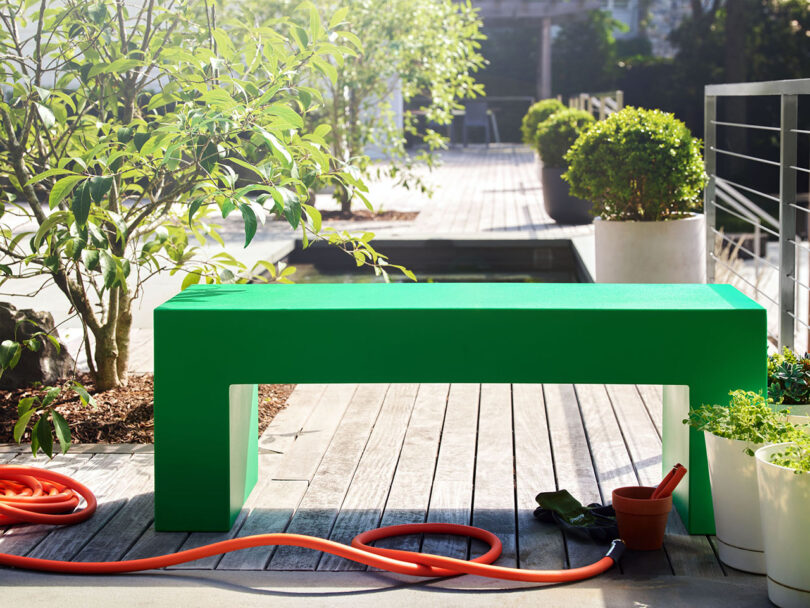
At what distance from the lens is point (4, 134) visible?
3404 mm

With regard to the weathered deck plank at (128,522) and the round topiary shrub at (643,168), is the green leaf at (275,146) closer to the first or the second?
the weathered deck plank at (128,522)

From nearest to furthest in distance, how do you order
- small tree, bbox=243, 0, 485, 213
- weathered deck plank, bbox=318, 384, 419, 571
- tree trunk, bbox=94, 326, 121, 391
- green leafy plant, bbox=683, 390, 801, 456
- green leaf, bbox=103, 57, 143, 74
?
1. green leafy plant, bbox=683, 390, 801, 456
2. weathered deck plank, bbox=318, 384, 419, 571
3. green leaf, bbox=103, 57, 143, 74
4. tree trunk, bbox=94, 326, 121, 391
5. small tree, bbox=243, 0, 485, 213

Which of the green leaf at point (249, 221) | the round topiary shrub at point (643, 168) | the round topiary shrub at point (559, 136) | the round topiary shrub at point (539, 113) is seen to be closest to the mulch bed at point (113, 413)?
the green leaf at point (249, 221)

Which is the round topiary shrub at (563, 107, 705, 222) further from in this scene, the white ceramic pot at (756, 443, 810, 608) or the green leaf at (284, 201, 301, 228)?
the white ceramic pot at (756, 443, 810, 608)

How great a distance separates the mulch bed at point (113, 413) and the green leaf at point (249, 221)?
112 cm

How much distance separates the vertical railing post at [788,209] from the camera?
3.29 metres

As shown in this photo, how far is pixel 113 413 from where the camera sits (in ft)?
11.5

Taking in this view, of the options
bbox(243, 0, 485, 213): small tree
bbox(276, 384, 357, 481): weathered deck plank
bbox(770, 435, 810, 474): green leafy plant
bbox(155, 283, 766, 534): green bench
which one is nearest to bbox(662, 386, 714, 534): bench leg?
bbox(155, 283, 766, 534): green bench

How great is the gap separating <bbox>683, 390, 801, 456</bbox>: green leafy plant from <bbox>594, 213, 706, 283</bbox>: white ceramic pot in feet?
8.59

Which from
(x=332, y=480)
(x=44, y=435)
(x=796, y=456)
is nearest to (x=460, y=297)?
(x=332, y=480)

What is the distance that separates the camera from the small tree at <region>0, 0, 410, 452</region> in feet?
8.69

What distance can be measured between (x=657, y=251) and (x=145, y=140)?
297 centimetres

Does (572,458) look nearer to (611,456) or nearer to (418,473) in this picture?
(611,456)

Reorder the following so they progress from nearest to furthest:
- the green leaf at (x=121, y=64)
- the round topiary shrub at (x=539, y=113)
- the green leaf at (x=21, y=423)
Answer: the green leaf at (x=21, y=423) < the green leaf at (x=121, y=64) < the round topiary shrub at (x=539, y=113)
